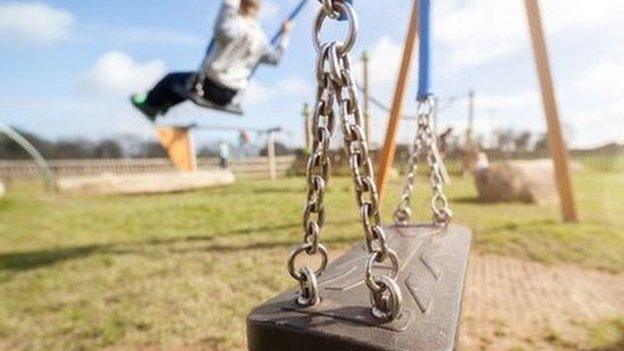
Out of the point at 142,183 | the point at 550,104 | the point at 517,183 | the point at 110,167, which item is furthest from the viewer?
the point at 110,167

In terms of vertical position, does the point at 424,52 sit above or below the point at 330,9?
above

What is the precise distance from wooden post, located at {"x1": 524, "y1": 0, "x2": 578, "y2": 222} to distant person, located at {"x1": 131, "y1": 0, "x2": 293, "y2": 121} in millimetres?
2902

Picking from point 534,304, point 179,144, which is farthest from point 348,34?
point 179,144

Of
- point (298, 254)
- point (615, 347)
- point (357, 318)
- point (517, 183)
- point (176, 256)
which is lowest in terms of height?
point (615, 347)

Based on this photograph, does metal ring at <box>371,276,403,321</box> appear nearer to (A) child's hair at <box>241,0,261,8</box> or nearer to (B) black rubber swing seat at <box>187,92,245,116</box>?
(B) black rubber swing seat at <box>187,92,245,116</box>

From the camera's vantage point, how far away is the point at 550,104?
17.0 ft

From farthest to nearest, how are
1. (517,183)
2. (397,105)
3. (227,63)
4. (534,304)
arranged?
1. (517,183)
2. (397,105)
3. (227,63)
4. (534,304)

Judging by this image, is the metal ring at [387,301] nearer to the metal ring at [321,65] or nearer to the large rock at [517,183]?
the metal ring at [321,65]

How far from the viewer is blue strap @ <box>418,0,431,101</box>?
2838 millimetres

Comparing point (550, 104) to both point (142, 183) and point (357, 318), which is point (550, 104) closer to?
point (357, 318)

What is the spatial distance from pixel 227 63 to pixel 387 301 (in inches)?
173

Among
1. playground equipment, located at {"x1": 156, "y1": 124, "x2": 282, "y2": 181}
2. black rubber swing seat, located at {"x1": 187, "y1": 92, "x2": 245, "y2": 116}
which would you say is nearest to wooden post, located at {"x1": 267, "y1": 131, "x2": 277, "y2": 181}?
playground equipment, located at {"x1": 156, "y1": 124, "x2": 282, "y2": 181}

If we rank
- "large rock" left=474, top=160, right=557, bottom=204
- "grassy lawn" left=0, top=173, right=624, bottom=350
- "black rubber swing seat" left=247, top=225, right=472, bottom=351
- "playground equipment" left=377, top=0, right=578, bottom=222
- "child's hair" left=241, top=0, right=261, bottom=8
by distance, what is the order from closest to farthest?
1. "black rubber swing seat" left=247, top=225, right=472, bottom=351
2. "grassy lawn" left=0, top=173, right=624, bottom=350
3. "playground equipment" left=377, top=0, right=578, bottom=222
4. "child's hair" left=241, top=0, right=261, bottom=8
5. "large rock" left=474, top=160, right=557, bottom=204

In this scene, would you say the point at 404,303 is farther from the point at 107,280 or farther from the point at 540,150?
the point at 540,150
